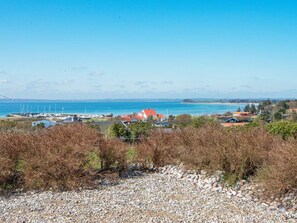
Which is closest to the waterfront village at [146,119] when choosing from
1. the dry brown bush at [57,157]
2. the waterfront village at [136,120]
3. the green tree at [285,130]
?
the waterfront village at [136,120]

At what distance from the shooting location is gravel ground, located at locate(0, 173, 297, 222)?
4.65 m

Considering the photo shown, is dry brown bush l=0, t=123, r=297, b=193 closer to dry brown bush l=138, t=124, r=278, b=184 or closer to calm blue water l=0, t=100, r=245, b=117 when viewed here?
dry brown bush l=138, t=124, r=278, b=184

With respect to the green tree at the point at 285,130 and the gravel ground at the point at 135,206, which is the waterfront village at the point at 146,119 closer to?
the green tree at the point at 285,130

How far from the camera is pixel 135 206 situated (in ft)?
17.1

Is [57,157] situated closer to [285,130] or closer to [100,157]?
[100,157]

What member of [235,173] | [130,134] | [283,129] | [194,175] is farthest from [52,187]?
[283,129]

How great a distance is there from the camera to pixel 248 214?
4898mm

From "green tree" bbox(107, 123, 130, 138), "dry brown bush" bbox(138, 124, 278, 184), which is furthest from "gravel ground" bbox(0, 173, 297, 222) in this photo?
"green tree" bbox(107, 123, 130, 138)

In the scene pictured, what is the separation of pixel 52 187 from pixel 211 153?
320 cm

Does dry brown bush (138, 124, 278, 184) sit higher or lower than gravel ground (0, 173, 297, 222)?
higher

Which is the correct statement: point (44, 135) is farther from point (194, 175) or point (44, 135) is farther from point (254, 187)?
point (254, 187)

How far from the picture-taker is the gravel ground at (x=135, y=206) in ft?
15.3

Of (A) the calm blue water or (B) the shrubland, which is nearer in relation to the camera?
(B) the shrubland

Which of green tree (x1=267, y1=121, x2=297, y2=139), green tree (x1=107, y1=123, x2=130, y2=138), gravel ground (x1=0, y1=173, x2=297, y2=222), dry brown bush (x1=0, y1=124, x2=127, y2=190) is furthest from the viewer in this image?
green tree (x1=107, y1=123, x2=130, y2=138)
